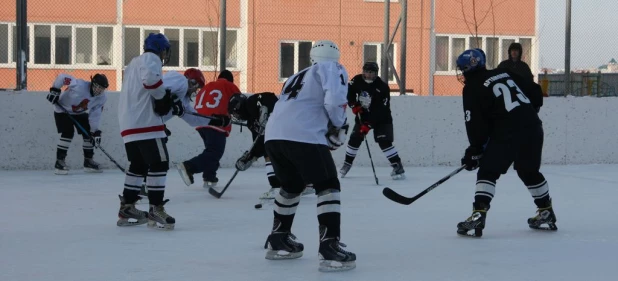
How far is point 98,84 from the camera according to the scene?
9.01 meters

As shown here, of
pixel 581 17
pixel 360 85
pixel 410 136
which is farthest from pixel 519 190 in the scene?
pixel 581 17

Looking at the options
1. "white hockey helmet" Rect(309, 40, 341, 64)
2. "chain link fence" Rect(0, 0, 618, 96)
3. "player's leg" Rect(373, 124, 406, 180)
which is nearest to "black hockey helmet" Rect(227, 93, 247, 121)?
"white hockey helmet" Rect(309, 40, 341, 64)

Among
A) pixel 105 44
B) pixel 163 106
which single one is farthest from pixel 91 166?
pixel 105 44

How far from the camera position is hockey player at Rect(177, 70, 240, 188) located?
24.6 feet

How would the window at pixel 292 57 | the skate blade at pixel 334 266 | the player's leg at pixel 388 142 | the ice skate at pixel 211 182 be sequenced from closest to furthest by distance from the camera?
the skate blade at pixel 334 266
the ice skate at pixel 211 182
the player's leg at pixel 388 142
the window at pixel 292 57

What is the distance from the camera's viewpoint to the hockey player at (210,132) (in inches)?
296

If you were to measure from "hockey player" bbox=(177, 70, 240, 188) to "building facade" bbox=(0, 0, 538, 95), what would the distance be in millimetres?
7151

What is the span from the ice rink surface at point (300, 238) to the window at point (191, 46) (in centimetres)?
806

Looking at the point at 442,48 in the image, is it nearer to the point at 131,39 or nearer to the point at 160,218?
the point at 131,39

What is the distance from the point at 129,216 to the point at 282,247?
4.96 ft

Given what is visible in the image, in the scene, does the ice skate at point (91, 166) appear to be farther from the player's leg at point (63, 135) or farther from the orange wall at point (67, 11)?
the orange wall at point (67, 11)

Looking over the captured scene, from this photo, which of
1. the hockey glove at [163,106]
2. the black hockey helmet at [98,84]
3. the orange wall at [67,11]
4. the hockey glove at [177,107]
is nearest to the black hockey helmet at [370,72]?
the black hockey helmet at [98,84]

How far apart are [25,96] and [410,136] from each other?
410 cm

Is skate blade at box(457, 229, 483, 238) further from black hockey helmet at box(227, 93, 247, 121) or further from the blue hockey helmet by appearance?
the blue hockey helmet
